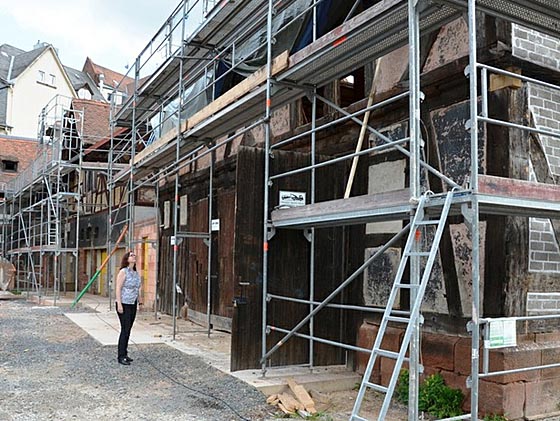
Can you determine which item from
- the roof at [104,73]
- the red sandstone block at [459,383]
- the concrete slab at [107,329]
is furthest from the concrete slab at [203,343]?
the roof at [104,73]

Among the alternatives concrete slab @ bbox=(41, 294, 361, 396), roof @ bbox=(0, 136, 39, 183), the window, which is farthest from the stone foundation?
the window

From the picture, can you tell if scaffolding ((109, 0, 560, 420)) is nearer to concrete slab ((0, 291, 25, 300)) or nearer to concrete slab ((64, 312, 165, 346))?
concrete slab ((64, 312, 165, 346))

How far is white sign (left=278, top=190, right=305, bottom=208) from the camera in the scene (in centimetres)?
769

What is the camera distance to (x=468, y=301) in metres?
6.30

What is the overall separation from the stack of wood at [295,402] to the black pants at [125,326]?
9.24ft

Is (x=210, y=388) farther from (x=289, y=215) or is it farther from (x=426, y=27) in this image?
(x=426, y=27)

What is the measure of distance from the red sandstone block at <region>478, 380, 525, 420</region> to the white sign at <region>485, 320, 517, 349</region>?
154 centimetres

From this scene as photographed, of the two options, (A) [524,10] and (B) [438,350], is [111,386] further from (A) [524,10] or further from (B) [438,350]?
(A) [524,10]

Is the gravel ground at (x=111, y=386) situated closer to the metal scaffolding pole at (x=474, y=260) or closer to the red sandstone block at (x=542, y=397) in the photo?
the metal scaffolding pole at (x=474, y=260)

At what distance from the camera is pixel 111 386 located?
7160mm

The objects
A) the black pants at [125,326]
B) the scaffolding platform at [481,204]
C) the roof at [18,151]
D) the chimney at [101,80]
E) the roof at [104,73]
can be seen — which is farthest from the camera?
the roof at [104,73]

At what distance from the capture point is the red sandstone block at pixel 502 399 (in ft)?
18.8

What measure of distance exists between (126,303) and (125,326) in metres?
0.33

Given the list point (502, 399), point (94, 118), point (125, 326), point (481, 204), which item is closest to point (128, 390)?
point (125, 326)
